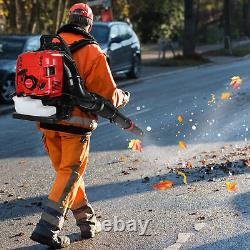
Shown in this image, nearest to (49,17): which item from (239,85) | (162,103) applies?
(239,85)

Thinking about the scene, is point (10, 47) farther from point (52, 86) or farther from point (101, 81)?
point (52, 86)

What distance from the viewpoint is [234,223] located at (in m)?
5.95

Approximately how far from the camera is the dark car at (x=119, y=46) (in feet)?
63.1

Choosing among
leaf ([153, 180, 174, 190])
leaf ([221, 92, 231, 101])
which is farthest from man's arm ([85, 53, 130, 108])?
leaf ([221, 92, 231, 101])

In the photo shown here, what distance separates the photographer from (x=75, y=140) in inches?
213

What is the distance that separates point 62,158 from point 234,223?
175 centimetres

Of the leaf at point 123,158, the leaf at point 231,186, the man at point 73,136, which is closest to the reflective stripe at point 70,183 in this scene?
the man at point 73,136

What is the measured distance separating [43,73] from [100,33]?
48.0ft

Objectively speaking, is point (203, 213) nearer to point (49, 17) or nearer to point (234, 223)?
point (234, 223)

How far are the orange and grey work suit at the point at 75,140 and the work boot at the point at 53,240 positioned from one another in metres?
0.04

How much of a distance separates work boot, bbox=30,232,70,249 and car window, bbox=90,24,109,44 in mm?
14099

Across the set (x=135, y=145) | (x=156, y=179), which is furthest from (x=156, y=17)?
(x=156, y=179)

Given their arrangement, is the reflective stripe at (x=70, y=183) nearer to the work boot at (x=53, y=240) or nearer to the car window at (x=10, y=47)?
the work boot at (x=53, y=240)

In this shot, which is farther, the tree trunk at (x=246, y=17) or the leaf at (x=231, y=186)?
the tree trunk at (x=246, y=17)
